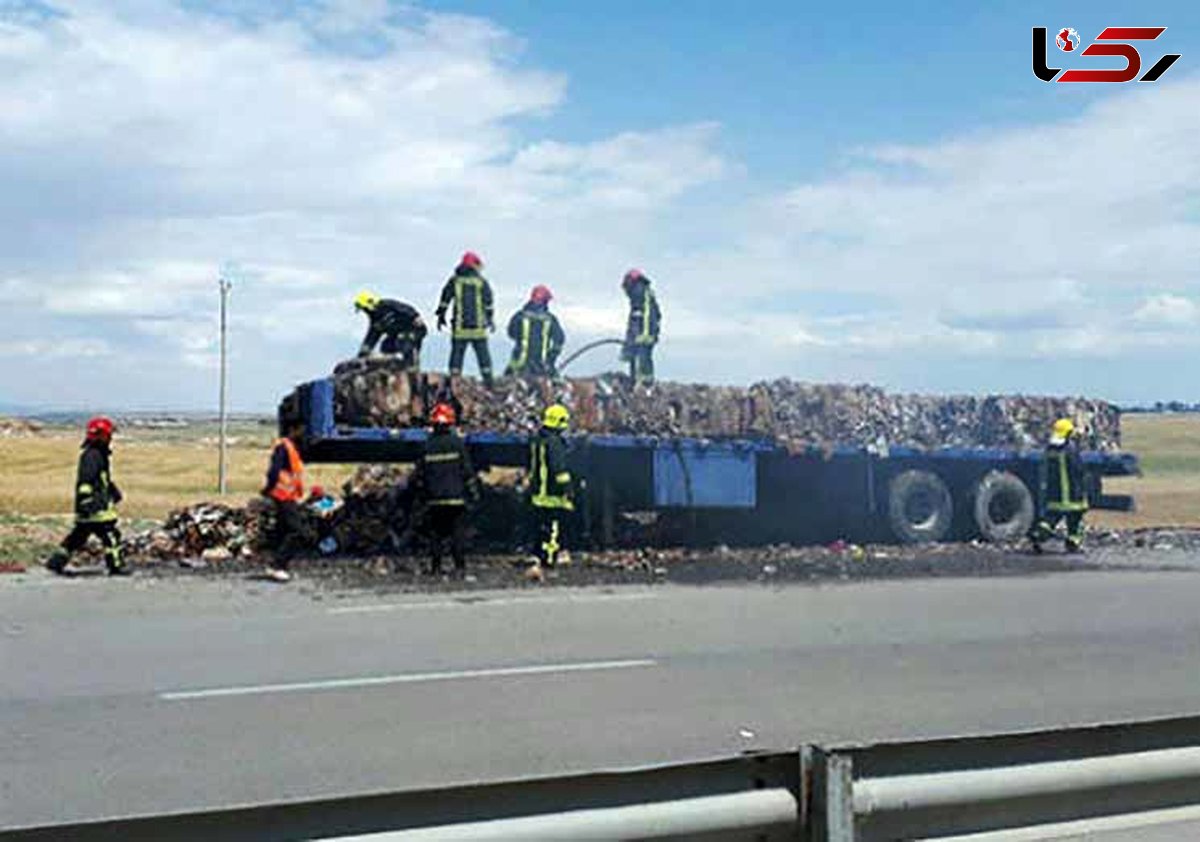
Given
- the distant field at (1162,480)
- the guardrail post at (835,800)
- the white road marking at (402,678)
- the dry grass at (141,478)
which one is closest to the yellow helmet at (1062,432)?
the distant field at (1162,480)

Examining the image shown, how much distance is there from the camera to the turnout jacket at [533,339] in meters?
17.3

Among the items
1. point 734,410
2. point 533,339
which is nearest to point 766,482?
point 734,410

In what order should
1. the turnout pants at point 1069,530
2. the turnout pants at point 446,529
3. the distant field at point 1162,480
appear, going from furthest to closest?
the distant field at point 1162,480, the turnout pants at point 1069,530, the turnout pants at point 446,529

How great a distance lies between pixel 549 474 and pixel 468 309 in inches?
114

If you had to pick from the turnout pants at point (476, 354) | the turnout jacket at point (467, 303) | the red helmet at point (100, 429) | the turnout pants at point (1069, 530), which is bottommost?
the turnout pants at point (1069, 530)

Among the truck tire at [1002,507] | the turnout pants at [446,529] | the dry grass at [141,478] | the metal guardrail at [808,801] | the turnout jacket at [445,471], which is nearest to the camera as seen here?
the metal guardrail at [808,801]

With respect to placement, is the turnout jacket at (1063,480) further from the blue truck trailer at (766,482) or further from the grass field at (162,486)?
the grass field at (162,486)

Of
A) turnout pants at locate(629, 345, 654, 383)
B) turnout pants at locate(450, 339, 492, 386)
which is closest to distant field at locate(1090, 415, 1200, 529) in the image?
turnout pants at locate(629, 345, 654, 383)

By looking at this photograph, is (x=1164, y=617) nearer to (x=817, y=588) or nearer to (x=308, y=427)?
(x=817, y=588)

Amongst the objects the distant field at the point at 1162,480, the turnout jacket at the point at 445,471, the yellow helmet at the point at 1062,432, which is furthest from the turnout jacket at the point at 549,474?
the distant field at the point at 1162,480

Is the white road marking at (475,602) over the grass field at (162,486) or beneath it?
beneath

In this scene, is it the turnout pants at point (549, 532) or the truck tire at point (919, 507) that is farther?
the truck tire at point (919, 507)

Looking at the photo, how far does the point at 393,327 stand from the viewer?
15.8 m

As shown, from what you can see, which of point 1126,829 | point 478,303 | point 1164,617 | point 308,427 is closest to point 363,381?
point 308,427
